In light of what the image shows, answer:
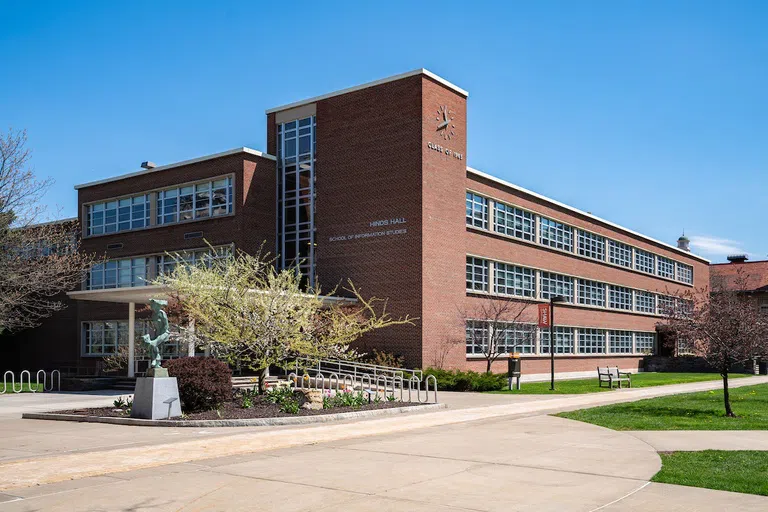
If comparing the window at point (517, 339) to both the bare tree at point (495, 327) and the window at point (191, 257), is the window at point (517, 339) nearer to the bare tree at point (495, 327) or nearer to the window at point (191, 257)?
the bare tree at point (495, 327)

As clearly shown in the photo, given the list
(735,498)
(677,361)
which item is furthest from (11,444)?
(677,361)

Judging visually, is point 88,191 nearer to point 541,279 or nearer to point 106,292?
point 106,292

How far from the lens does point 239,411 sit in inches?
786

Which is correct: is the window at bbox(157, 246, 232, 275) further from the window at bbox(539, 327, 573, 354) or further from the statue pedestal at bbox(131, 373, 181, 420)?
the statue pedestal at bbox(131, 373, 181, 420)

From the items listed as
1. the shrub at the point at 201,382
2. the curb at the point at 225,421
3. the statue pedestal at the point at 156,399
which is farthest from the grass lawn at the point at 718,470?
the statue pedestal at the point at 156,399

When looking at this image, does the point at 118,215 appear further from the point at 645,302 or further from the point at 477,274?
the point at 645,302

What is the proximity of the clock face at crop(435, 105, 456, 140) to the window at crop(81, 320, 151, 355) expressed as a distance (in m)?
21.2

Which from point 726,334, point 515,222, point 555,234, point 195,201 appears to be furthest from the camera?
point 555,234

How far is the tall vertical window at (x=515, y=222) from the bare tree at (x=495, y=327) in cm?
412

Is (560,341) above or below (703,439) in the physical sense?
above

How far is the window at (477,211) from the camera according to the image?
41250 mm

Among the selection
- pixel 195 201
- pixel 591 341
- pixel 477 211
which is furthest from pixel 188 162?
pixel 591 341

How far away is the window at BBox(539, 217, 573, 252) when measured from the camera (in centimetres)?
4912

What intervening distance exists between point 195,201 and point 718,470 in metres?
35.6
